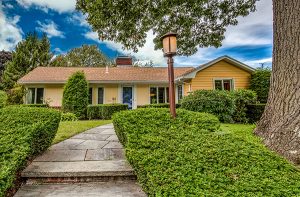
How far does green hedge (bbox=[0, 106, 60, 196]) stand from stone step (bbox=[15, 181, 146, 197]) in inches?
14.1

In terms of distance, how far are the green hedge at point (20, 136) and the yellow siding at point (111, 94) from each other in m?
13.0

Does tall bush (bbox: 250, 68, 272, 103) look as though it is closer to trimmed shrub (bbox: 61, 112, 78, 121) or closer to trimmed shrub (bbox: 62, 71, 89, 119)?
trimmed shrub (bbox: 62, 71, 89, 119)

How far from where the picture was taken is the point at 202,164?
106 inches

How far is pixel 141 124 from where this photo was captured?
3951 mm

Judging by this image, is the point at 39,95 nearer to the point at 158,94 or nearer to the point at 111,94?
the point at 111,94

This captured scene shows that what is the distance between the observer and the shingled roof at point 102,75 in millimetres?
16312

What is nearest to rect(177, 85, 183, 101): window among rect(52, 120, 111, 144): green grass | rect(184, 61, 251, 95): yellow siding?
rect(184, 61, 251, 95): yellow siding

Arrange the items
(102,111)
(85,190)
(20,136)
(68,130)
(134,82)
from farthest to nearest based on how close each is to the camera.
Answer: (134,82) → (102,111) → (68,130) → (20,136) → (85,190)

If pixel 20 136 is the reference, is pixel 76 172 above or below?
below

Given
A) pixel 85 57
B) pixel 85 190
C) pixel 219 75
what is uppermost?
pixel 85 57

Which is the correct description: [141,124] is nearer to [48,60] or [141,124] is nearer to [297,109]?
[297,109]

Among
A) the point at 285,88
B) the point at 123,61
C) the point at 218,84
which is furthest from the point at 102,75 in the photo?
the point at 285,88

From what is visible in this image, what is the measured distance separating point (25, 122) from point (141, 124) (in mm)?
2159

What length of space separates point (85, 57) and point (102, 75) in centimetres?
1983
